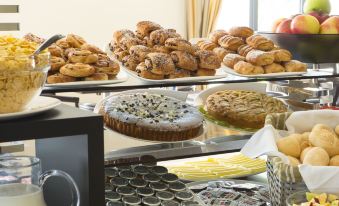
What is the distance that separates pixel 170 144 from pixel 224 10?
4.81 m

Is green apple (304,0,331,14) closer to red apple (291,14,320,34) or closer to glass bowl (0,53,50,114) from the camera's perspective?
red apple (291,14,320,34)

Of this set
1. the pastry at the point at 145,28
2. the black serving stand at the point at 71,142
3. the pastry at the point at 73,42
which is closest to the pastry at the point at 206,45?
the pastry at the point at 145,28

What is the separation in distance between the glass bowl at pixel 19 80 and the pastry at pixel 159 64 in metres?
0.51

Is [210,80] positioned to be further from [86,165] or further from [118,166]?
[86,165]

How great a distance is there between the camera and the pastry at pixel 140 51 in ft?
4.50

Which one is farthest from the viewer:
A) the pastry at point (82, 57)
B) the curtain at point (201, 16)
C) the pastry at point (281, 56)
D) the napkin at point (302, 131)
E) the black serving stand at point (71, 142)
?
the curtain at point (201, 16)

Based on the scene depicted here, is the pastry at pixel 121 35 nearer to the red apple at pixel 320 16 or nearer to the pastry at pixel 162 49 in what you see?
the pastry at pixel 162 49

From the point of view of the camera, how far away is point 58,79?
1196 millimetres

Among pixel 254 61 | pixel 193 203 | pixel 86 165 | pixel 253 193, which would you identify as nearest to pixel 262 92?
pixel 254 61

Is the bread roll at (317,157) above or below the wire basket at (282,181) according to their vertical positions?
above

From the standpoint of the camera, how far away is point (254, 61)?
1.41m

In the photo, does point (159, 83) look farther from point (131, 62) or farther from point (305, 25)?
point (305, 25)

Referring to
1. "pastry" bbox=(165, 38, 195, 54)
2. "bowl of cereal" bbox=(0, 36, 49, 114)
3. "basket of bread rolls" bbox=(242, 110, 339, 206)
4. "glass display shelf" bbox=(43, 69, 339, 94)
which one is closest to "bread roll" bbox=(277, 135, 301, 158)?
"basket of bread rolls" bbox=(242, 110, 339, 206)

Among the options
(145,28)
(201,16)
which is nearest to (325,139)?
(145,28)
